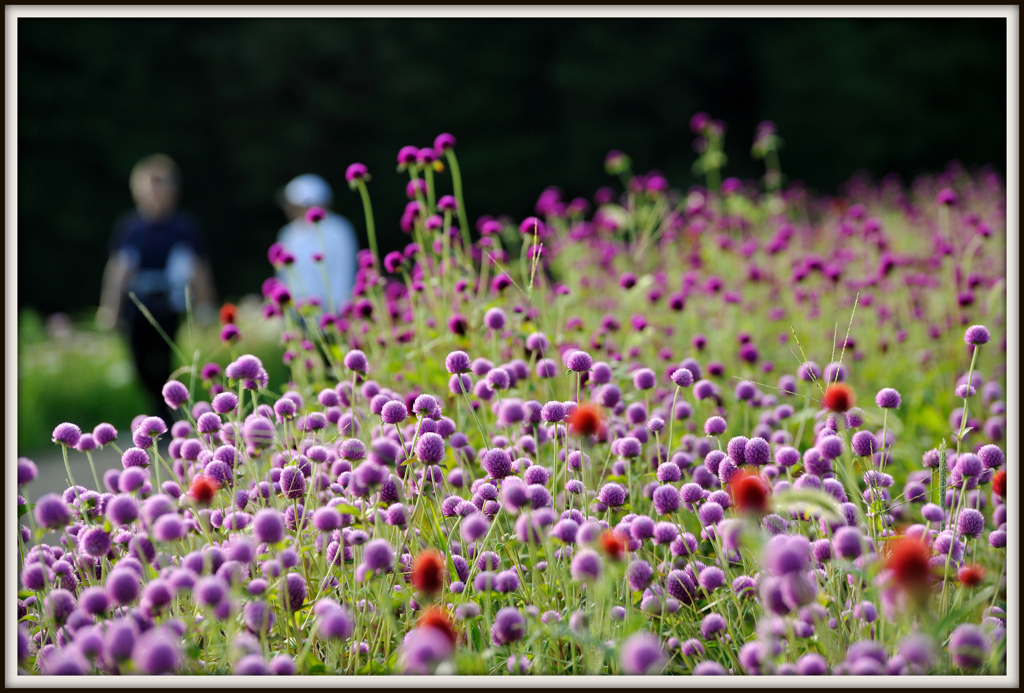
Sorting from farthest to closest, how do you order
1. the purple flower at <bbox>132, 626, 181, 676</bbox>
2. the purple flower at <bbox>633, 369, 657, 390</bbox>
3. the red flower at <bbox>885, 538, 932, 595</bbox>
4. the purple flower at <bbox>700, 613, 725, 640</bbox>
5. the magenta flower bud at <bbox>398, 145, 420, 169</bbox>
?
the magenta flower bud at <bbox>398, 145, 420, 169</bbox> < the purple flower at <bbox>633, 369, 657, 390</bbox> < the purple flower at <bbox>700, 613, 725, 640</bbox> < the purple flower at <bbox>132, 626, 181, 676</bbox> < the red flower at <bbox>885, 538, 932, 595</bbox>

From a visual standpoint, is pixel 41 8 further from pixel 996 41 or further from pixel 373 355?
pixel 996 41

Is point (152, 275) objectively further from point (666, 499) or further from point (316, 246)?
point (666, 499)

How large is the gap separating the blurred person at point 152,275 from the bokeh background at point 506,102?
11.2 metres

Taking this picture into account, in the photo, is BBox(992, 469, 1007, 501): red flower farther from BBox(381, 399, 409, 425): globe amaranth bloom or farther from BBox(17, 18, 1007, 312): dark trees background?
BBox(17, 18, 1007, 312): dark trees background

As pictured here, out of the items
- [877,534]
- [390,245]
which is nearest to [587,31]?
[390,245]

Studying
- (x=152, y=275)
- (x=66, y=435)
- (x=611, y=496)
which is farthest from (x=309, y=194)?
(x=611, y=496)

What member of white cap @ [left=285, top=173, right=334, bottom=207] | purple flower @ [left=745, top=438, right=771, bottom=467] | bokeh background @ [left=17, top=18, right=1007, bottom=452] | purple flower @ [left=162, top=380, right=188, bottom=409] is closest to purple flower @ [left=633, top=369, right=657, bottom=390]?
purple flower @ [left=745, top=438, right=771, bottom=467]

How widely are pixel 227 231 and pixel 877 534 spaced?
57.0 ft

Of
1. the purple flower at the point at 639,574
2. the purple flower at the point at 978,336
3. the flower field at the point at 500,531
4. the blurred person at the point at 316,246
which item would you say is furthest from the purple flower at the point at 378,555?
the blurred person at the point at 316,246

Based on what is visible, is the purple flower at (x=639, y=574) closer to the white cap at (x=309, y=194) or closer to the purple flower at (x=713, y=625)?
the purple flower at (x=713, y=625)

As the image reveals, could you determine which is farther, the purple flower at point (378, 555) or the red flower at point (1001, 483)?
the red flower at point (1001, 483)

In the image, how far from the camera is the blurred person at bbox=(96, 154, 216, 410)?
222 inches

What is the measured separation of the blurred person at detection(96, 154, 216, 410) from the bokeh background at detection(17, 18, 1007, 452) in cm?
1118

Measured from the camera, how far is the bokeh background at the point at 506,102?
664 inches
